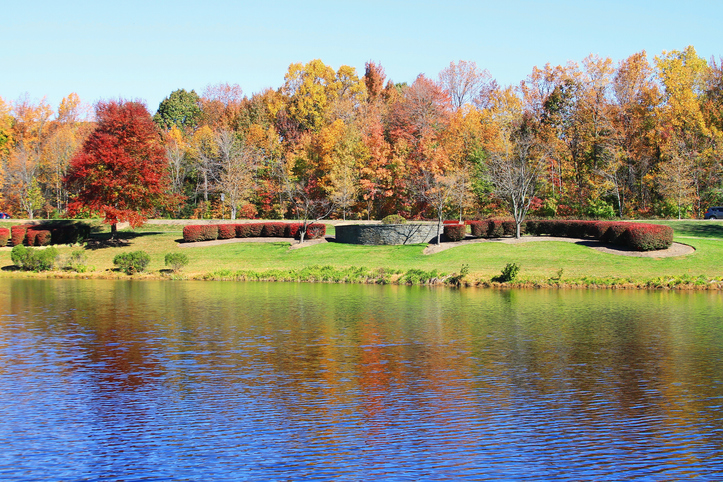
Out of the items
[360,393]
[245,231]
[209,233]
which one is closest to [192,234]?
[209,233]

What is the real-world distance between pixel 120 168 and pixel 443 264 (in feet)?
85.3

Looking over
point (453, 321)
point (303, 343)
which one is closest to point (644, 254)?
point (453, 321)

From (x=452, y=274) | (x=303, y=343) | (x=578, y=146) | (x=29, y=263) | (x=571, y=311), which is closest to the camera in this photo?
(x=303, y=343)

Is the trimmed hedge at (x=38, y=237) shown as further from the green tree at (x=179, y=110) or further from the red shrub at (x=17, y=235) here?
the green tree at (x=179, y=110)

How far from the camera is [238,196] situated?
64.6 metres

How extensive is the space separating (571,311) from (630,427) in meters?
14.0

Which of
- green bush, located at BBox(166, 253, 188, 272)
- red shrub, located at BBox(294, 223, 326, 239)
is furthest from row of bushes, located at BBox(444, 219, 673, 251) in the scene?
green bush, located at BBox(166, 253, 188, 272)

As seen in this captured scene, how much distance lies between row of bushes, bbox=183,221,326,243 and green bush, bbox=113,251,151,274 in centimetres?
983

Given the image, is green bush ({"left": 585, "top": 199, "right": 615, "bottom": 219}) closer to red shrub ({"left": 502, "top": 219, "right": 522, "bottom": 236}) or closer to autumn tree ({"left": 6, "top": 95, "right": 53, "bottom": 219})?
red shrub ({"left": 502, "top": 219, "right": 522, "bottom": 236})

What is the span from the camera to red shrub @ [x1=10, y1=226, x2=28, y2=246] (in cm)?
4906

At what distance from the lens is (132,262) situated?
38.9 meters

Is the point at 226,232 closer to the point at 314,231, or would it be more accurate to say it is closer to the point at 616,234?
the point at 314,231

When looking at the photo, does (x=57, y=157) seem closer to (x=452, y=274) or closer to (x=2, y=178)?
(x=2, y=178)

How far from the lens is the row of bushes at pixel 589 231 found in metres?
37.1
